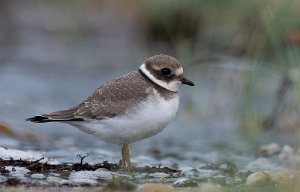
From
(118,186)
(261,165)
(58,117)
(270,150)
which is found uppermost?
(270,150)

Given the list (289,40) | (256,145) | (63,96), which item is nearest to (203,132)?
(256,145)

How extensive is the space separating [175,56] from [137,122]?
5987mm

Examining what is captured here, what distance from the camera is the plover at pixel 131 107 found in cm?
630

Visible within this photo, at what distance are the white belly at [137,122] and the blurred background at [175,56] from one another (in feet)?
3.43

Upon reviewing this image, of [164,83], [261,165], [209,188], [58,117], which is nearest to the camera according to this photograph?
[209,188]

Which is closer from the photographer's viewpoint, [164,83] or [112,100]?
[112,100]

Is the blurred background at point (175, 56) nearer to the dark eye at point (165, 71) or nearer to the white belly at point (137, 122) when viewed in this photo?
the white belly at point (137, 122)

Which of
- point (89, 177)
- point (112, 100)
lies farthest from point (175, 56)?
point (89, 177)

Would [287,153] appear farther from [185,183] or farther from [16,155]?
[16,155]

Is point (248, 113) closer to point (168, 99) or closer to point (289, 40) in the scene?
point (289, 40)

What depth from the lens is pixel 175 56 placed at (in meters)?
12.2

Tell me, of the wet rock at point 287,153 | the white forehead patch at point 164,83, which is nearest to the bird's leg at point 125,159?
the white forehead patch at point 164,83

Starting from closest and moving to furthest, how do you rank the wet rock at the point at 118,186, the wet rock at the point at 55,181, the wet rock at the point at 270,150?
the wet rock at the point at 118,186
the wet rock at the point at 55,181
the wet rock at the point at 270,150

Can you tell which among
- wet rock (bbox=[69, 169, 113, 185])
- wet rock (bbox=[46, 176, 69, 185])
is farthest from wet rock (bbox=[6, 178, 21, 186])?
wet rock (bbox=[69, 169, 113, 185])
